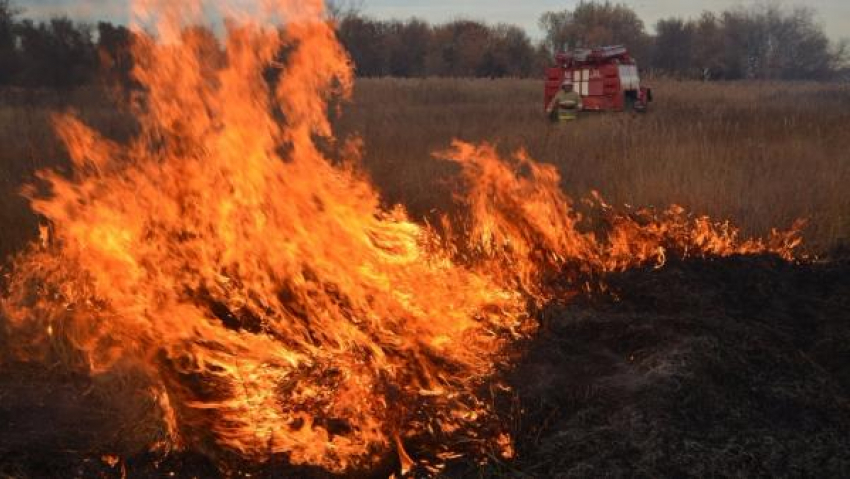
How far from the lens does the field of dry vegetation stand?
588 cm

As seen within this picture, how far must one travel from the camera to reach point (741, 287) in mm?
4430

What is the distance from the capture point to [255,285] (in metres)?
3.34

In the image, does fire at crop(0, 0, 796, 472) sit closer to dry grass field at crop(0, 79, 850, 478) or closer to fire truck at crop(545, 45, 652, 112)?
dry grass field at crop(0, 79, 850, 478)

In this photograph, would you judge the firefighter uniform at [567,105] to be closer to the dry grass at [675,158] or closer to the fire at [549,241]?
the dry grass at [675,158]

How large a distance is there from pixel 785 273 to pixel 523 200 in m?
1.91

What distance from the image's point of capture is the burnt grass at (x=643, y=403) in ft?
8.52

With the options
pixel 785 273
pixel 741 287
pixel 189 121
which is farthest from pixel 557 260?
pixel 189 121

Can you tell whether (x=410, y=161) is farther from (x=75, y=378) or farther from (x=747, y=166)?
(x=75, y=378)

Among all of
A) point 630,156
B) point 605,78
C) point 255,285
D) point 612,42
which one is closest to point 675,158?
point 630,156

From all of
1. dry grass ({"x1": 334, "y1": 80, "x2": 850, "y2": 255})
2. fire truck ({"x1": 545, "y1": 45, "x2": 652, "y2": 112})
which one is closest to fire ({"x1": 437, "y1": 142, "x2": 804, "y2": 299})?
dry grass ({"x1": 334, "y1": 80, "x2": 850, "y2": 255})

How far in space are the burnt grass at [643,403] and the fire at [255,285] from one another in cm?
20

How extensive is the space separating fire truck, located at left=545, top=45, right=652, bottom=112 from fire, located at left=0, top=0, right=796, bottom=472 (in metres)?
9.48

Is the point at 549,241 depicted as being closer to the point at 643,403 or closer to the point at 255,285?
the point at 643,403

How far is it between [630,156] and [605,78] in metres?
5.65
